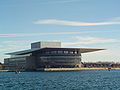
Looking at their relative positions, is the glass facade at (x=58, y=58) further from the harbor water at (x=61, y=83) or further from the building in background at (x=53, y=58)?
the harbor water at (x=61, y=83)

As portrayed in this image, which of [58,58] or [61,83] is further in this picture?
[58,58]

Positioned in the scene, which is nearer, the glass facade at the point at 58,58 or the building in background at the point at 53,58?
the building in background at the point at 53,58

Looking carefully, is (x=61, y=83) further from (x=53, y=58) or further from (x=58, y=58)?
(x=53, y=58)

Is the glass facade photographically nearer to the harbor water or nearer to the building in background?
the building in background

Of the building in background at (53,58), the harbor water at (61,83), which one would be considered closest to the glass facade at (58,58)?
the building in background at (53,58)

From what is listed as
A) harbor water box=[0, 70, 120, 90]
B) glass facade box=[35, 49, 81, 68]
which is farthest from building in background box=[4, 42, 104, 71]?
harbor water box=[0, 70, 120, 90]

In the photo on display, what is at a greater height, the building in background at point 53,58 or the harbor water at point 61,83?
the building in background at point 53,58

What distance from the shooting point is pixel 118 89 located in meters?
52.9

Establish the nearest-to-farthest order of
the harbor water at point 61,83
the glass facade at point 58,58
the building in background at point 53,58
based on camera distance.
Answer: the harbor water at point 61,83, the building in background at point 53,58, the glass facade at point 58,58

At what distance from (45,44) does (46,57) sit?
22.5m

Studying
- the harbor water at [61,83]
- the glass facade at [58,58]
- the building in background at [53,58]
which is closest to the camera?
Answer: the harbor water at [61,83]

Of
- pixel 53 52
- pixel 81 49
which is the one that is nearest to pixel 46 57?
pixel 53 52

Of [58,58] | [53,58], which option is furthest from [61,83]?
[53,58]

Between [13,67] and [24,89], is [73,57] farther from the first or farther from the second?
[24,89]
